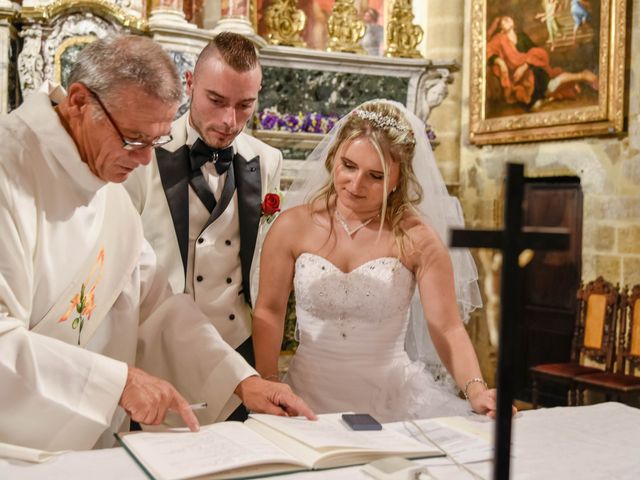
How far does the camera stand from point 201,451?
5.71ft

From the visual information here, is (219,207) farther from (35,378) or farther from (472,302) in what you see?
(472,302)

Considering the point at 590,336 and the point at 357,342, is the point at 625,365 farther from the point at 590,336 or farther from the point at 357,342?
the point at 357,342

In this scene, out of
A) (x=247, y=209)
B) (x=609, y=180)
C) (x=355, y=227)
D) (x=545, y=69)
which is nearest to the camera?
(x=247, y=209)

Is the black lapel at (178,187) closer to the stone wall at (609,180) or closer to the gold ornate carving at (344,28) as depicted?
the stone wall at (609,180)

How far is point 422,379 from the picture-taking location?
3000 millimetres

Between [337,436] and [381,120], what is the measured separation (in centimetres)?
145

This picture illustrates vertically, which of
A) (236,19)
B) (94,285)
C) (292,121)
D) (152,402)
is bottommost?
(152,402)

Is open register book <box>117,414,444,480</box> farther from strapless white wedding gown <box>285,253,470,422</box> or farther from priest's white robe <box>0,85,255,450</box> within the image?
strapless white wedding gown <box>285,253,470,422</box>

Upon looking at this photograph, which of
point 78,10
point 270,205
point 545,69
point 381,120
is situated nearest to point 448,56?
point 545,69

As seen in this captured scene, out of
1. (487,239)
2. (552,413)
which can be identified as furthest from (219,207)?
(487,239)

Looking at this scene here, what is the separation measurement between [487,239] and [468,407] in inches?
70.0

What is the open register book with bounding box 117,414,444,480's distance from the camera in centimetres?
164

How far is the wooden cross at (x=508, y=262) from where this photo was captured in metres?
0.94

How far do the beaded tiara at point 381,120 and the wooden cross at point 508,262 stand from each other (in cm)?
198
